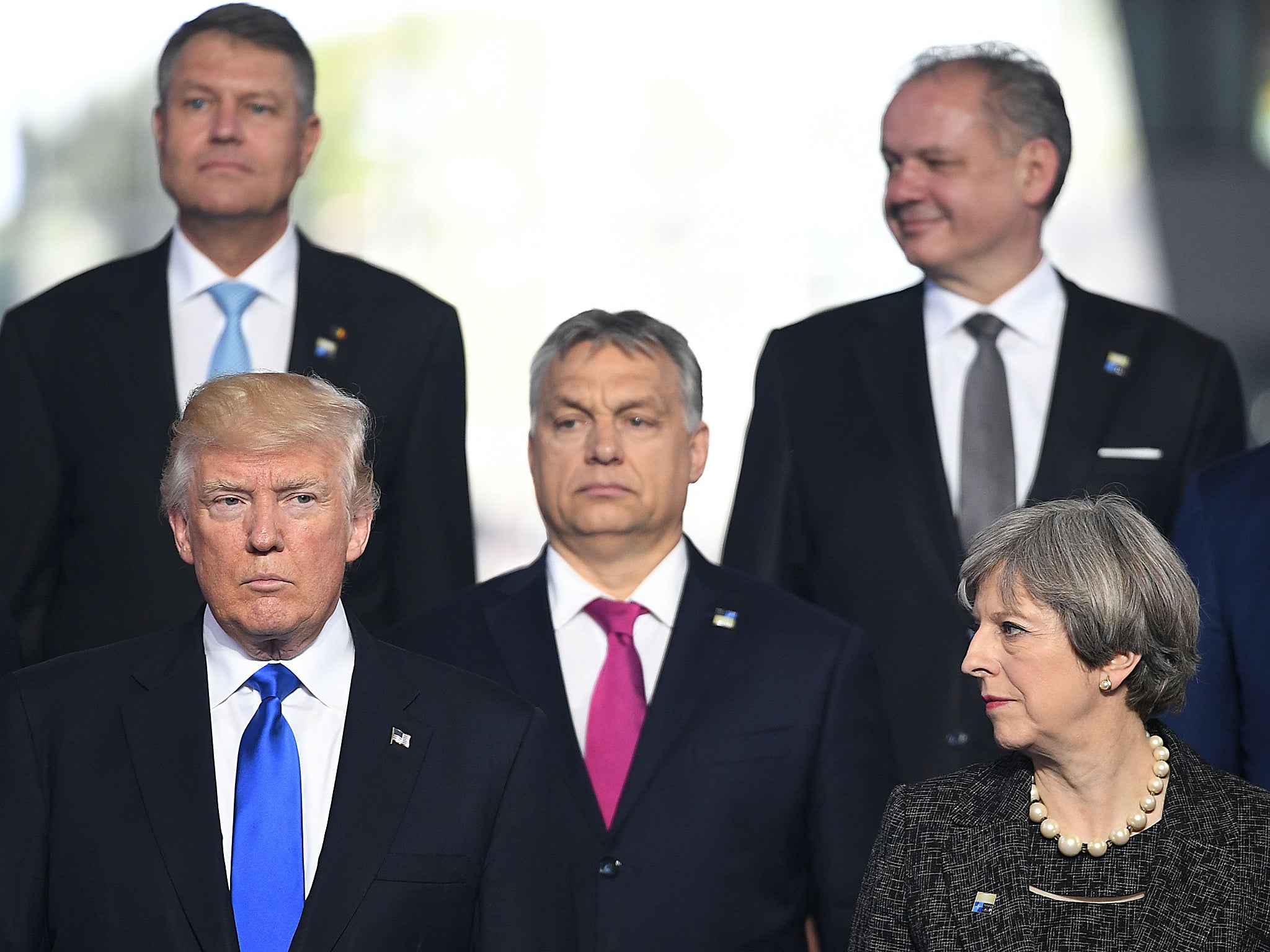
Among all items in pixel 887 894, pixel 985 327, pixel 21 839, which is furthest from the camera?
pixel 985 327

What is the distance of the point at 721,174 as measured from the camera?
500 centimetres

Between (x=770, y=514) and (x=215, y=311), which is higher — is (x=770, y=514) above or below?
below

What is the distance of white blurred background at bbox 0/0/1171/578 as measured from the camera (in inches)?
193

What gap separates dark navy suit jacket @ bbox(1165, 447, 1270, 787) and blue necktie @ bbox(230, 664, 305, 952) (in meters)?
1.60

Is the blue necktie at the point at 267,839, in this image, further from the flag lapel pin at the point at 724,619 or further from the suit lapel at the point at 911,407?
the suit lapel at the point at 911,407

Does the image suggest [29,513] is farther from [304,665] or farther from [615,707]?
[304,665]

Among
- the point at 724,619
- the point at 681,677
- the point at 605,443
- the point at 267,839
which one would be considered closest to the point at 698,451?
the point at 605,443

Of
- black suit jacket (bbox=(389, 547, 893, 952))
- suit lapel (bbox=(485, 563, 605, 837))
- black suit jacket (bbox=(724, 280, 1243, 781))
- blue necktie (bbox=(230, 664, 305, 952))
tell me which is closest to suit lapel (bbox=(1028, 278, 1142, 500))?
black suit jacket (bbox=(724, 280, 1243, 781))

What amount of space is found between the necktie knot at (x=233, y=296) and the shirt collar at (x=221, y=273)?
0.01 meters

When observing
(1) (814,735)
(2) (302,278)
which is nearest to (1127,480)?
(1) (814,735)

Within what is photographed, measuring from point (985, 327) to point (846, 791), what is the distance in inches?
56.1

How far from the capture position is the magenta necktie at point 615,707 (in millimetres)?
3307

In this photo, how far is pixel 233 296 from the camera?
4.13m

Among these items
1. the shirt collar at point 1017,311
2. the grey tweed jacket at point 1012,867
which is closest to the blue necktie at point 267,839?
the grey tweed jacket at point 1012,867
